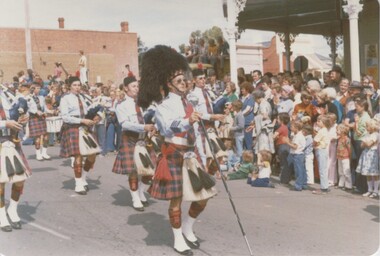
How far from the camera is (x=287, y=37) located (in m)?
22.3

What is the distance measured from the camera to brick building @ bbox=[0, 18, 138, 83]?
26.0 meters

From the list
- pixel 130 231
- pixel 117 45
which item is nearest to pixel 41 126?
pixel 130 231

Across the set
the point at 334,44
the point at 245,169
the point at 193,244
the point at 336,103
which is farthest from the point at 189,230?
the point at 334,44

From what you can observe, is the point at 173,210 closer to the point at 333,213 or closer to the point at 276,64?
the point at 333,213

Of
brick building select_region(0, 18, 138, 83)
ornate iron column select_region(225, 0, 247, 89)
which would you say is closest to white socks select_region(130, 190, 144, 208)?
ornate iron column select_region(225, 0, 247, 89)

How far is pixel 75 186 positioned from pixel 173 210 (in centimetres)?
401

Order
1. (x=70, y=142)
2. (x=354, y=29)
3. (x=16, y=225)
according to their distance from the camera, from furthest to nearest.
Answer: (x=354, y=29) < (x=70, y=142) < (x=16, y=225)

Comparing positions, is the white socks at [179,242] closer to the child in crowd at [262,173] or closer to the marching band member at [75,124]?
the marching band member at [75,124]

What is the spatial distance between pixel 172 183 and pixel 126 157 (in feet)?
6.92

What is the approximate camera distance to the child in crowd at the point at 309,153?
8.27 metres

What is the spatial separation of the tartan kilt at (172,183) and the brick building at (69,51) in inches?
829

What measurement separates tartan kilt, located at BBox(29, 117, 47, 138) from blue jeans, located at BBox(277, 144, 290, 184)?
6068 mm

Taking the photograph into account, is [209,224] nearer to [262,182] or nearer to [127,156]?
[127,156]

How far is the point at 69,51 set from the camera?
32.4m
